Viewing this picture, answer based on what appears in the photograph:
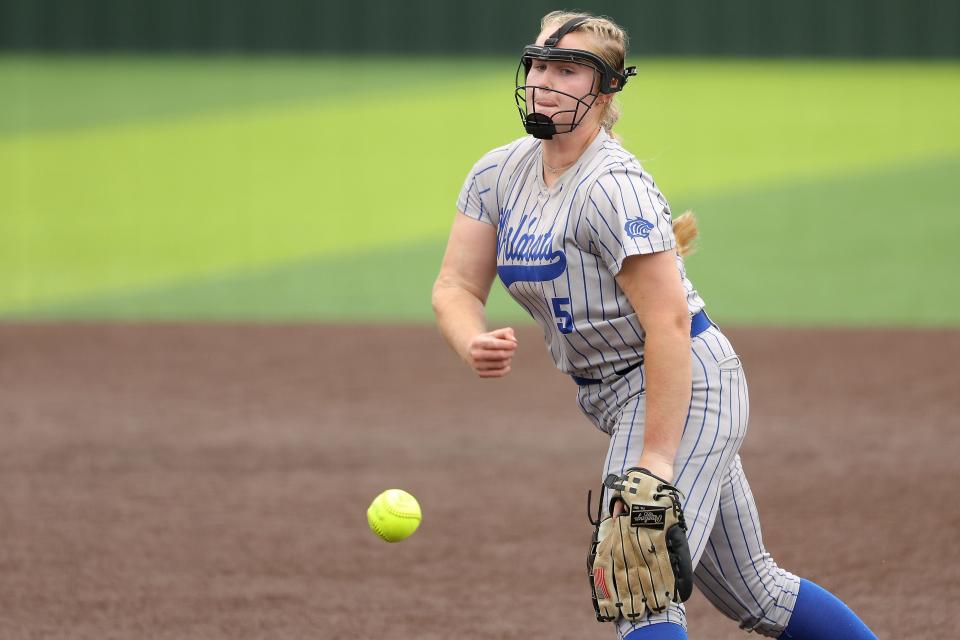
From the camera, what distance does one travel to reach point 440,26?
869 inches

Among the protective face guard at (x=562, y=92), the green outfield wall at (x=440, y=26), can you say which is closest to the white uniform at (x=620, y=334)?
the protective face guard at (x=562, y=92)

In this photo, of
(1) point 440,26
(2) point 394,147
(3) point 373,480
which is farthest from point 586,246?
(1) point 440,26

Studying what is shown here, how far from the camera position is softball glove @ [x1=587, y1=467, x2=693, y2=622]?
316cm

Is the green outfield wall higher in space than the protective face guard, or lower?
lower

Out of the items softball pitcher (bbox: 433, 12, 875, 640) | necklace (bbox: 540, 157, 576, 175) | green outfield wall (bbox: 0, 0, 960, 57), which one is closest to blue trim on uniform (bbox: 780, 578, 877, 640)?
softball pitcher (bbox: 433, 12, 875, 640)

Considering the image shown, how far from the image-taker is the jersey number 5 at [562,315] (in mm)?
3346

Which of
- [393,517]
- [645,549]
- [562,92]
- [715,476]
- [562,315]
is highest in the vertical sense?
[562,92]

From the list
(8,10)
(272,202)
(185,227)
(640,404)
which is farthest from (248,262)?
(8,10)

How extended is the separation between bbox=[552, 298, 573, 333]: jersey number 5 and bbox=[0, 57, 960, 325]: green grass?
6.48 metres

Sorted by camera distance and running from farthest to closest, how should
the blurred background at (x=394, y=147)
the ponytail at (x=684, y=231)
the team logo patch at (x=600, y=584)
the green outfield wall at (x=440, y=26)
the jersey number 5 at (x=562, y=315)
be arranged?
the green outfield wall at (x=440, y=26) < the blurred background at (x=394, y=147) < the ponytail at (x=684, y=231) < the jersey number 5 at (x=562, y=315) < the team logo patch at (x=600, y=584)

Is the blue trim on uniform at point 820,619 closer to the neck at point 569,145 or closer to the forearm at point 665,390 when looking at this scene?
the forearm at point 665,390

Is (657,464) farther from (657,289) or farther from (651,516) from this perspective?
(657,289)

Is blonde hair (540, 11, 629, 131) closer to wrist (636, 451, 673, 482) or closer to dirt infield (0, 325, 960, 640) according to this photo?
wrist (636, 451, 673, 482)

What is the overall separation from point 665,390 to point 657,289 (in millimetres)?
240
